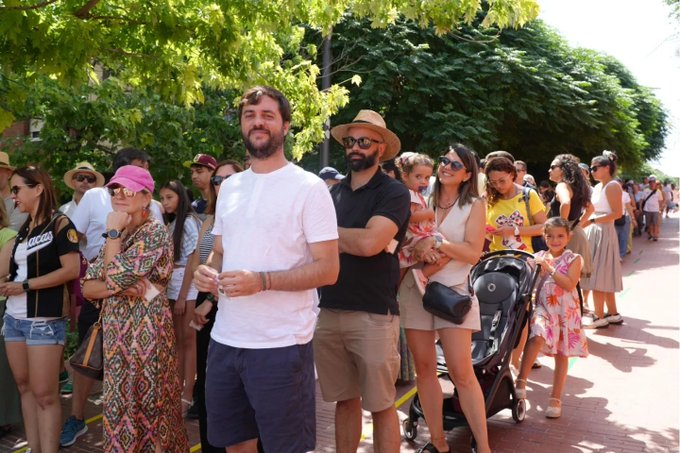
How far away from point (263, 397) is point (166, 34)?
361 cm

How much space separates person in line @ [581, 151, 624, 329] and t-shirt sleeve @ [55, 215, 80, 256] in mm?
6806

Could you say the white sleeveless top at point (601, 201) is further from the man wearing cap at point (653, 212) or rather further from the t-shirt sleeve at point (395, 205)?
the man wearing cap at point (653, 212)

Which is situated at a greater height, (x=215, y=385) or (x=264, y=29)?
(x=264, y=29)

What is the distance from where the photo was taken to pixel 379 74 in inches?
698

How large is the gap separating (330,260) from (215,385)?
0.83 metres

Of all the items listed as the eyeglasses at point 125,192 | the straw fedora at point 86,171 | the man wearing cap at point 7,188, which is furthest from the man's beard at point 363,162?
the man wearing cap at point 7,188

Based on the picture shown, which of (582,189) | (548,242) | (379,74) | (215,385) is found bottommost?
(215,385)

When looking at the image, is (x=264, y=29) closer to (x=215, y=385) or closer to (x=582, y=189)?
A: (x=582, y=189)

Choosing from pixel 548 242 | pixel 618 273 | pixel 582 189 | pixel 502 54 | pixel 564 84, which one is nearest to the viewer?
pixel 548 242

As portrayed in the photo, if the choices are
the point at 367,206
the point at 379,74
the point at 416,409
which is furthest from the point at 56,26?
the point at 379,74

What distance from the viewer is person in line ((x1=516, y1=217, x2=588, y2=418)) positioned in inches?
233

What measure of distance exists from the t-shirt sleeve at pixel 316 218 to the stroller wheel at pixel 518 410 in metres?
2.98

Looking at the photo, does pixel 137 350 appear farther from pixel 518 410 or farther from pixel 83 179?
pixel 518 410

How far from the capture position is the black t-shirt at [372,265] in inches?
159
